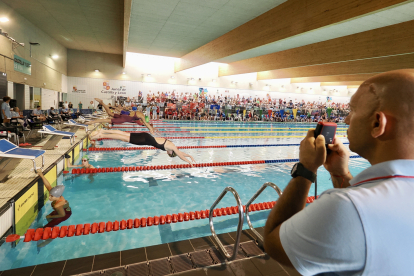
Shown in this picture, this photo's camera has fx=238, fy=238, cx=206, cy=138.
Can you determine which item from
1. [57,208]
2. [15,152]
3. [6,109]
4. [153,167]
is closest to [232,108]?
[6,109]

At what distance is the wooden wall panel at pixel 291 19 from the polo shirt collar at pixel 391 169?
5557 millimetres

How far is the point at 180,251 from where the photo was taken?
223cm


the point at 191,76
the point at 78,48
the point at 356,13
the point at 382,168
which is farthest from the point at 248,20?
the point at 78,48

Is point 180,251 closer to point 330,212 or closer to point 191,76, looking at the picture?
point 330,212

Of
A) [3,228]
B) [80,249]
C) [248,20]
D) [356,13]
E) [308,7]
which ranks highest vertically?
[248,20]

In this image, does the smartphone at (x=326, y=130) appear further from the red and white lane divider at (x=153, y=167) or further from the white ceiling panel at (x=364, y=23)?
the white ceiling panel at (x=364, y=23)

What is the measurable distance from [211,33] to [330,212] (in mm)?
10934

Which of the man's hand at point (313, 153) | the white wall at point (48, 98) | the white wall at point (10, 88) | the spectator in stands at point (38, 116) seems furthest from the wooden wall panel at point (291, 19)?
the white wall at point (48, 98)

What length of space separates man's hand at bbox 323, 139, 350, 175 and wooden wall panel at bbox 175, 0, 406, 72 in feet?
17.0

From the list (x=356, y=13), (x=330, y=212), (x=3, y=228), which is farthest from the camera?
(x=356, y=13)

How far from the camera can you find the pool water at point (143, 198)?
277 cm

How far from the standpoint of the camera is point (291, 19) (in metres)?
6.51

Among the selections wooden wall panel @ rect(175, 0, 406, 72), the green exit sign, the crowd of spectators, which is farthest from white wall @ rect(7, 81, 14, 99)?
the crowd of spectators

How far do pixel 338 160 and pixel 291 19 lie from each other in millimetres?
6698
